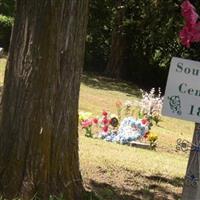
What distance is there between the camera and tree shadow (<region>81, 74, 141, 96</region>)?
24516 mm

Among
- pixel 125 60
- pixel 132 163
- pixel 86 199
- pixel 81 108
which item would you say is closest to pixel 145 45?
pixel 125 60

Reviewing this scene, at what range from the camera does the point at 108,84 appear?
26016mm

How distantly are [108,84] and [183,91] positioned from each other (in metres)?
21.6

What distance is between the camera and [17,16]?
17.8ft

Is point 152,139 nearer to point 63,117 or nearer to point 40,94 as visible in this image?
point 63,117

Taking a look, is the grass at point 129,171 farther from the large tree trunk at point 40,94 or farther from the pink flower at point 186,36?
the pink flower at point 186,36

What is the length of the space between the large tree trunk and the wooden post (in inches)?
50.2

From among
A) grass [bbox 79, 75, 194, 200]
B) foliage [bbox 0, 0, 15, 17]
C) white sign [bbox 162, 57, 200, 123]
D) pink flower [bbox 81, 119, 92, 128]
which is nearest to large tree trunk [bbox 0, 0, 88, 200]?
grass [bbox 79, 75, 194, 200]

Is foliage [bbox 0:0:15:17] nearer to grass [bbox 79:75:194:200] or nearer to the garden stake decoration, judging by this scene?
grass [bbox 79:75:194:200]

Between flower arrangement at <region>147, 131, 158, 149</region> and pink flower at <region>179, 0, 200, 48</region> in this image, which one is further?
flower arrangement at <region>147, 131, 158, 149</region>

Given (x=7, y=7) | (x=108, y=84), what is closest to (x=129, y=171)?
(x=108, y=84)

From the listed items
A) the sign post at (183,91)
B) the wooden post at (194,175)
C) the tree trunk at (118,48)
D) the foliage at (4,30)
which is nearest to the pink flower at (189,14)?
the sign post at (183,91)

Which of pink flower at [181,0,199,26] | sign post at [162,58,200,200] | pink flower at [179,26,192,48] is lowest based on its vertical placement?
sign post at [162,58,200,200]

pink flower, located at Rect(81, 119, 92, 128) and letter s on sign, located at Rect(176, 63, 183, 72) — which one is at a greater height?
letter s on sign, located at Rect(176, 63, 183, 72)
